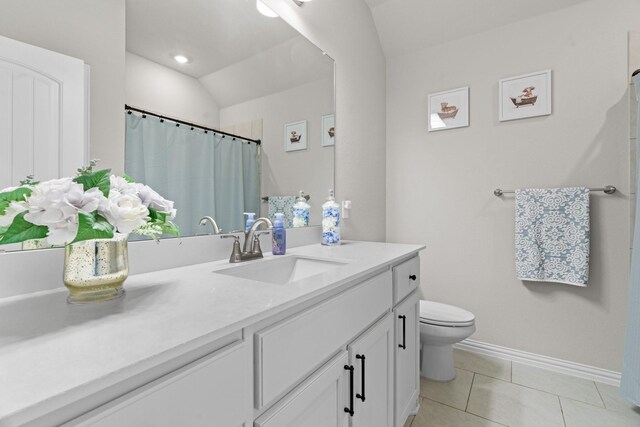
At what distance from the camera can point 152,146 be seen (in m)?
1.08

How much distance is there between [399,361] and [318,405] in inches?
26.0

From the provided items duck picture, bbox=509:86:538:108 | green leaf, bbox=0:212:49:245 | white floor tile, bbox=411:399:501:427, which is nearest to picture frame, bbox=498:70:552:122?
duck picture, bbox=509:86:538:108

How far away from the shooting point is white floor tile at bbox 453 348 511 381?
2.04 meters

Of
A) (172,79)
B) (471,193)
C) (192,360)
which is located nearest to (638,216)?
(471,193)

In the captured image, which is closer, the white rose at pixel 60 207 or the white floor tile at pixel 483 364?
the white rose at pixel 60 207

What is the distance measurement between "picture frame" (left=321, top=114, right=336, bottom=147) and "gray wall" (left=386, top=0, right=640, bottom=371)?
0.88 metres

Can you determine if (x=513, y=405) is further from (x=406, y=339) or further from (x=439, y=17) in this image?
(x=439, y=17)

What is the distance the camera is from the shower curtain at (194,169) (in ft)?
3.46

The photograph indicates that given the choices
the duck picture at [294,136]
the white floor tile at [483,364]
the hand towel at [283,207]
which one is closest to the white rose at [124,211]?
the hand towel at [283,207]

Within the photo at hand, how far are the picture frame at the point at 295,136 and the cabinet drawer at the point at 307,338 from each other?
89cm

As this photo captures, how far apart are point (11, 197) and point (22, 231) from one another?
0.07m

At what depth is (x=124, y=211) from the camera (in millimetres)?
642

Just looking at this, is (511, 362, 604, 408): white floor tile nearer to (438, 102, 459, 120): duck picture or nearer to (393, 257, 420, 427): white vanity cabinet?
(393, 257, 420, 427): white vanity cabinet

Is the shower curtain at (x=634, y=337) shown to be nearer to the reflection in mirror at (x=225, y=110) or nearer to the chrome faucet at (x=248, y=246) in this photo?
the reflection in mirror at (x=225, y=110)
